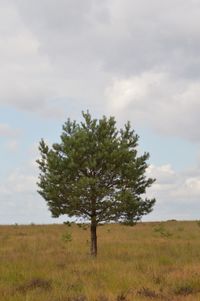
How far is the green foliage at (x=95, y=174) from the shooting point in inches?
891

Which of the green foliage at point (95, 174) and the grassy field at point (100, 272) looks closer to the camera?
the grassy field at point (100, 272)

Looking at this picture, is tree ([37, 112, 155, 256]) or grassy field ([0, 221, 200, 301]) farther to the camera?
tree ([37, 112, 155, 256])

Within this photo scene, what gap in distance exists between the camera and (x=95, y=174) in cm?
2375

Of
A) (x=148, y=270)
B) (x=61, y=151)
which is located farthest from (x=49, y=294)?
(x=61, y=151)

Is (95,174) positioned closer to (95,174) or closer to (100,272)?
(95,174)

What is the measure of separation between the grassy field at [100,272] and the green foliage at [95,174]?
240 centimetres

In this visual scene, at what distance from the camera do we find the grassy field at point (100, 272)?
13203 millimetres

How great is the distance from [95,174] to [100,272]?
7.07m

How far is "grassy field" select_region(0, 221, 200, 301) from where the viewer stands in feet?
43.3

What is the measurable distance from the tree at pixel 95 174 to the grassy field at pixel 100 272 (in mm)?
2388

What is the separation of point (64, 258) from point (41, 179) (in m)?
4.10

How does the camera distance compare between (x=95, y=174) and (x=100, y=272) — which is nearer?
(x=100, y=272)

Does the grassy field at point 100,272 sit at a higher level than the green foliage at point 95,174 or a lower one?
lower

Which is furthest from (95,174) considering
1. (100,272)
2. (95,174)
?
(100,272)
